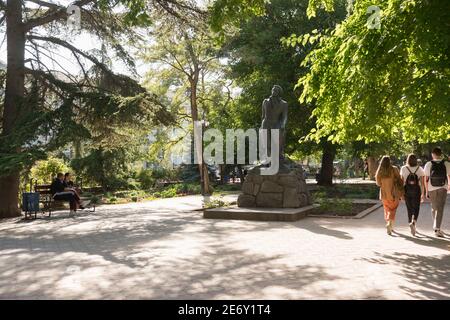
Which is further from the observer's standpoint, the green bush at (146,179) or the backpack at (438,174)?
the green bush at (146,179)

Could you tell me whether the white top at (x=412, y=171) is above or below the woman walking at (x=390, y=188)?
above

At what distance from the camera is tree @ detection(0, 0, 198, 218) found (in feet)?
39.4

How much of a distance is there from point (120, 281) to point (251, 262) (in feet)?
6.35

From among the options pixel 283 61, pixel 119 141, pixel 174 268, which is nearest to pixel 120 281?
pixel 174 268

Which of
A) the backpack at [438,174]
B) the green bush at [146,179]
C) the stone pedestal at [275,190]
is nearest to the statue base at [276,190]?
the stone pedestal at [275,190]

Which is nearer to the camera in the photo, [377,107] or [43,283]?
[43,283]

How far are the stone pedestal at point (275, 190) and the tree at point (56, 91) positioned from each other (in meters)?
3.47

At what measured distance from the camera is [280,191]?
1238cm

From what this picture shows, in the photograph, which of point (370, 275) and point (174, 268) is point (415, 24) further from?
point (174, 268)

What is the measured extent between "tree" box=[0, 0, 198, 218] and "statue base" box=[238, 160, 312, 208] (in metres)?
3.46

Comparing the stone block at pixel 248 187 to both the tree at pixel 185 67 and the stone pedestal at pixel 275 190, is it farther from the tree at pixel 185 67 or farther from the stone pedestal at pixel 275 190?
the tree at pixel 185 67

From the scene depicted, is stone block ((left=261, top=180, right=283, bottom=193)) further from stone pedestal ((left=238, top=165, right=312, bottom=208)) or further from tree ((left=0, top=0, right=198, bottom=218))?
tree ((left=0, top=0, right=198, bottom=218))

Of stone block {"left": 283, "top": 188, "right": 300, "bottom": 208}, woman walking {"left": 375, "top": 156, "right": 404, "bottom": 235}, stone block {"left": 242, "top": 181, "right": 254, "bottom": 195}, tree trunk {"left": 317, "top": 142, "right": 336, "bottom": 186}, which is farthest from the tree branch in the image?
tree trunk {"left": 317, "top": 142, "right": 336, "bottom": 186}

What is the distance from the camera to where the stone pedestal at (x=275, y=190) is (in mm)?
12289
